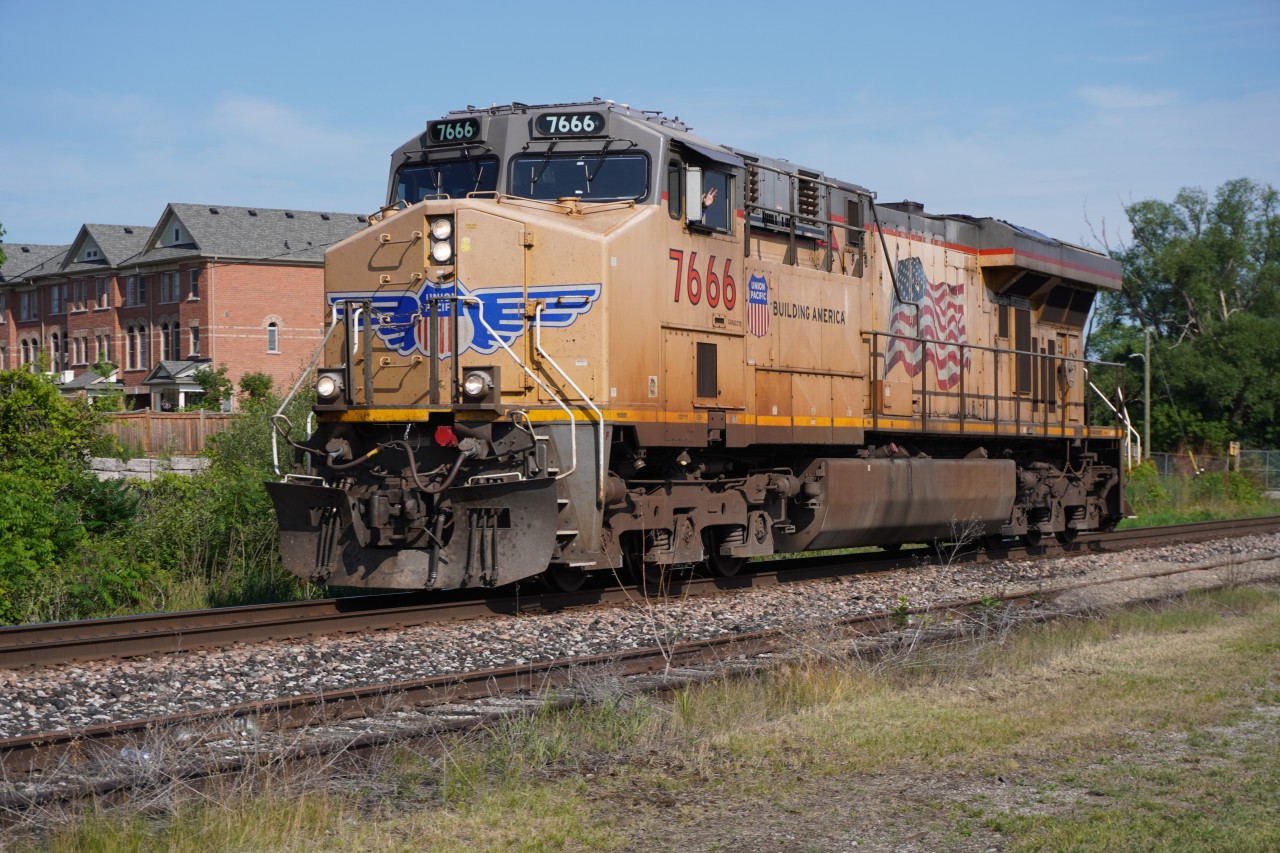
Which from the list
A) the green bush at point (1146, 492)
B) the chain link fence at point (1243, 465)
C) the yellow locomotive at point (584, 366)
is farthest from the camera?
the chain link fence at point (1243, 465)

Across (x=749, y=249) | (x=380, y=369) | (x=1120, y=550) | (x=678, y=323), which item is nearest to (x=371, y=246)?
(x=380, y=369)

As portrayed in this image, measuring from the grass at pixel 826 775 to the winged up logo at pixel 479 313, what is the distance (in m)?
3.49

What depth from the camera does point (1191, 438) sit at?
51.8 m

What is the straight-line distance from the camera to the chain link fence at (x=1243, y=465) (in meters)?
38.8

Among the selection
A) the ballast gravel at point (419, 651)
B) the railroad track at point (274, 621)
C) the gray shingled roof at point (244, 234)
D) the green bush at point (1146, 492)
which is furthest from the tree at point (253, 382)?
the ballast gravel at point (419, 651)

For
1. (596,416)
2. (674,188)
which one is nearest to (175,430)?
(674,188)

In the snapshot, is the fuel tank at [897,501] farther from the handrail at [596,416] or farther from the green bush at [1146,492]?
the green bush at [1146,492]

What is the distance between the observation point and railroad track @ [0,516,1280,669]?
28.2 feet

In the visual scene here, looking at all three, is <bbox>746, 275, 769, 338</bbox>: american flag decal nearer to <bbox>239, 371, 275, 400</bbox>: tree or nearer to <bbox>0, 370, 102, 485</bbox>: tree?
<bbox>0, 370, 102, 485</bbox>: tree

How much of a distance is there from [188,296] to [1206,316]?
44914 millimetres

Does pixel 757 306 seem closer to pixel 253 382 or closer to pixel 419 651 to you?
pixel 419 651

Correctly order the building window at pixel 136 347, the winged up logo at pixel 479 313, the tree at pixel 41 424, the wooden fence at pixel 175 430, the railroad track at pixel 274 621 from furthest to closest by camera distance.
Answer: the building window at pixel 136 347 < the wooden fence at pixel 175 430 < the tree at pixel 41 424 < the winged up logo at pixel 479 313 < the railroad track at pixel 274 621

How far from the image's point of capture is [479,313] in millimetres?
10672

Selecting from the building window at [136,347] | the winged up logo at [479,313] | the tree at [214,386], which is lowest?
the winged up logo at [479,313]
